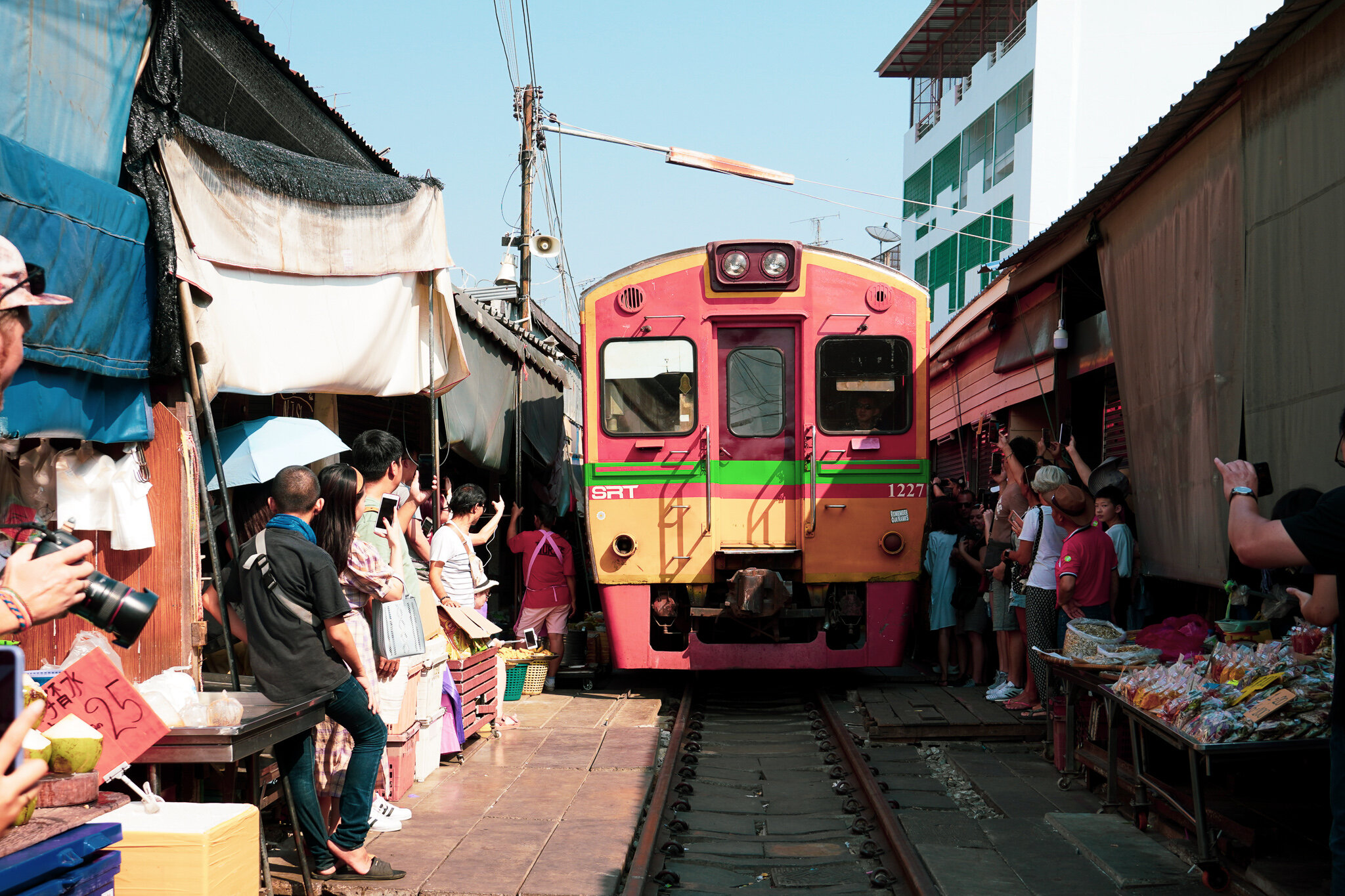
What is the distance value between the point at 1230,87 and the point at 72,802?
5.41m

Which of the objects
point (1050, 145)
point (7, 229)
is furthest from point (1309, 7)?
point (1050, 145)

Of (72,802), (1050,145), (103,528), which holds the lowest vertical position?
(72,802)

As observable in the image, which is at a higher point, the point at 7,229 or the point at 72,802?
the point at 7,229

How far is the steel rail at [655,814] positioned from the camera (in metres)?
4.62

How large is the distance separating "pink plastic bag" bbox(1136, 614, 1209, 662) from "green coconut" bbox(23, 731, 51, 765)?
4853 mm

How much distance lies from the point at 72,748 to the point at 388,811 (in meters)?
2.46

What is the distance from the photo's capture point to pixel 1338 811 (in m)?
3.21

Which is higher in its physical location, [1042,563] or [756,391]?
[756,391]

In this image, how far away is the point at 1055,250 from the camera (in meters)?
8.05

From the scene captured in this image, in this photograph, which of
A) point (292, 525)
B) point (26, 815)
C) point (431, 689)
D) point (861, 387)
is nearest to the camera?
point (26, 815)

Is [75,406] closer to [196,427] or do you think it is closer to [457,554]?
[196,427]

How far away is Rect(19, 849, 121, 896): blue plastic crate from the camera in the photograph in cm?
239

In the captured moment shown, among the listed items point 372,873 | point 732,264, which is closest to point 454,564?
point 732,264

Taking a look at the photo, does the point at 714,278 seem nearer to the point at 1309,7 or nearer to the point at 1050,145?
the point at 1309,7
